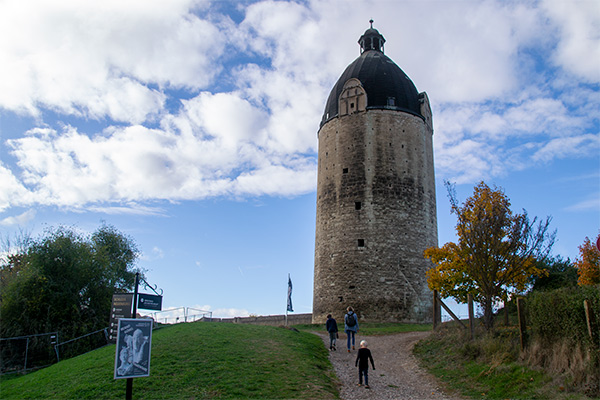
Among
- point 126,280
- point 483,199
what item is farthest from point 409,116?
point 126,280

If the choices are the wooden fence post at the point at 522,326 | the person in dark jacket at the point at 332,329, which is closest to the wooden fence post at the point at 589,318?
the wooden fence post at the point at 522,326

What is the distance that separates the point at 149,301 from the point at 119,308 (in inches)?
366

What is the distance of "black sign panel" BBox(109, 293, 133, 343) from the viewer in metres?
17.8

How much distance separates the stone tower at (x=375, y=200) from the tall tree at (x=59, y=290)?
12.1m

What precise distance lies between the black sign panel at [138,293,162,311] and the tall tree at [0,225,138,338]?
15.1 meters

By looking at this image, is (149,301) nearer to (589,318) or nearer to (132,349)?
(132,349)

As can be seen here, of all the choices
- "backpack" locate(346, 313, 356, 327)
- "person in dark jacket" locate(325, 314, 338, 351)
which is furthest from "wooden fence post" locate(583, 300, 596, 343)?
"person in dark jacket" locate(325, 314, 338, 351)

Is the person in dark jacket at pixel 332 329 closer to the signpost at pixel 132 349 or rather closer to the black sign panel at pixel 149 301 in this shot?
the black sign panel at pixel 149 301

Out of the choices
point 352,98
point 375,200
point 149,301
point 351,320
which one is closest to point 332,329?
point 351,320

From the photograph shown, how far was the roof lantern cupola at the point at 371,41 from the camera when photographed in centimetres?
3466

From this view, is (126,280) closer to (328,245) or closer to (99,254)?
(99,254)

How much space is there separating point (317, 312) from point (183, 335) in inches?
513

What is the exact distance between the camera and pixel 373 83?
30.3 m

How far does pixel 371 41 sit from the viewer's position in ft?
114
